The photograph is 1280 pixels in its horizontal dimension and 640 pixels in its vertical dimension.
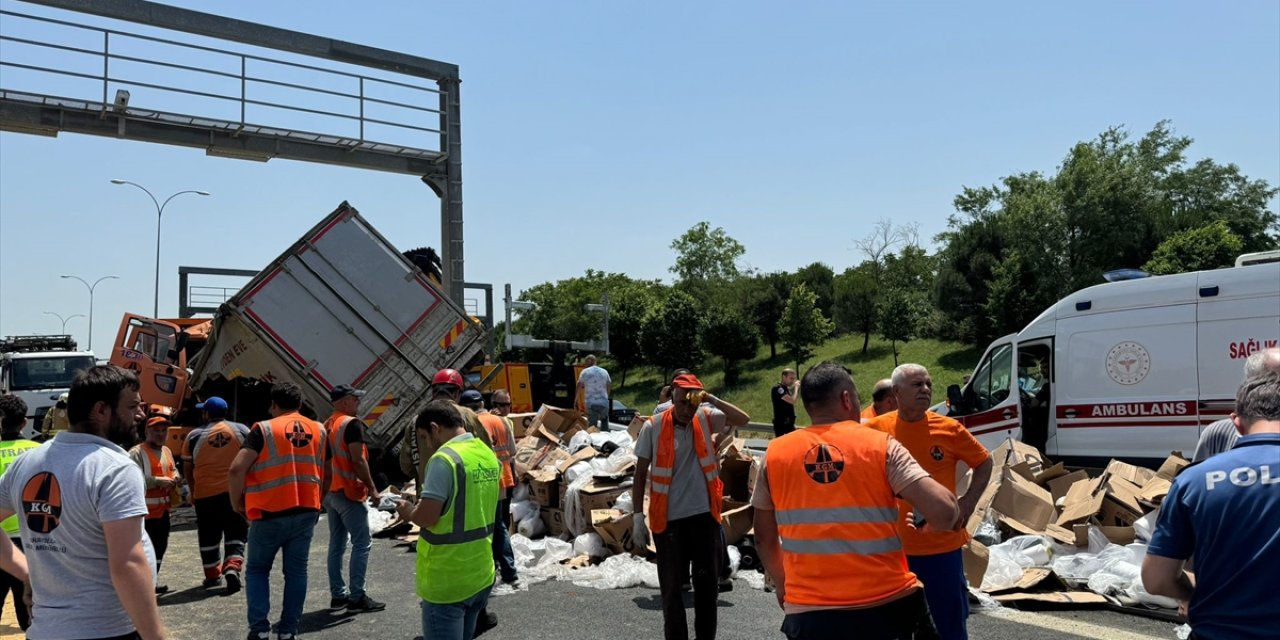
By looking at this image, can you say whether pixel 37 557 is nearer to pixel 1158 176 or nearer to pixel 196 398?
pixel 196 398

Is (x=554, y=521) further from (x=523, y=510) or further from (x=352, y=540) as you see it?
(x=352, y=540)

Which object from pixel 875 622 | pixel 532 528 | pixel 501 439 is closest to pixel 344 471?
pixel 501 439

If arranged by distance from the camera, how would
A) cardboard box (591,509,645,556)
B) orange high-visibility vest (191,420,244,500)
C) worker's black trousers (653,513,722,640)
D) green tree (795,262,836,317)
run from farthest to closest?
green tree (795,262,836,317) < cardboard box (591,509,645,556) < orange high-visibility vest (191,420,244,500) < worker's black trousers (653,513,722,640)

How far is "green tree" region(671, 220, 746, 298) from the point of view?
64500 millimetres

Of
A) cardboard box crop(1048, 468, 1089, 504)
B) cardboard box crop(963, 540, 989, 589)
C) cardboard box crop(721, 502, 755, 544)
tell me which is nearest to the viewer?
cardboard box crop(963, 540, 989, 589)

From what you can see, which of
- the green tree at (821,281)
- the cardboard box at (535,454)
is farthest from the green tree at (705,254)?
the cardboard box at (535,454)

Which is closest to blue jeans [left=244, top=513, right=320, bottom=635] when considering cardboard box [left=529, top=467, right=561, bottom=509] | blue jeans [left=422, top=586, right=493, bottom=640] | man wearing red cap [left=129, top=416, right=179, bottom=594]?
man wearing red cap [left=129, top=416, right=179, bottom=594]

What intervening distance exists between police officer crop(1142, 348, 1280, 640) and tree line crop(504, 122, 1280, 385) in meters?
32.2

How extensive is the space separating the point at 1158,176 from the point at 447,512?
154ft

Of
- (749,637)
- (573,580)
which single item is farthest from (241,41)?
(749,637)

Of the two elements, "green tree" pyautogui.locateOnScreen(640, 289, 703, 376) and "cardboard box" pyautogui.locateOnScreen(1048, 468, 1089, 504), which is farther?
"green tree" pyautogui.locateOnScreen(640, 289, 703, 376)

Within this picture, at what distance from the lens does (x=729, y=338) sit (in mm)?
40969

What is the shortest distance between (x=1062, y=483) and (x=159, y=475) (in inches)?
325

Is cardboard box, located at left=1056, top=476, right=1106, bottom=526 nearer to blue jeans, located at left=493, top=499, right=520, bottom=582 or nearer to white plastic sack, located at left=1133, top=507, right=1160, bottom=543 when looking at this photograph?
white plastic sack, located at left=1133, top=507, right=1160, bottom=543
